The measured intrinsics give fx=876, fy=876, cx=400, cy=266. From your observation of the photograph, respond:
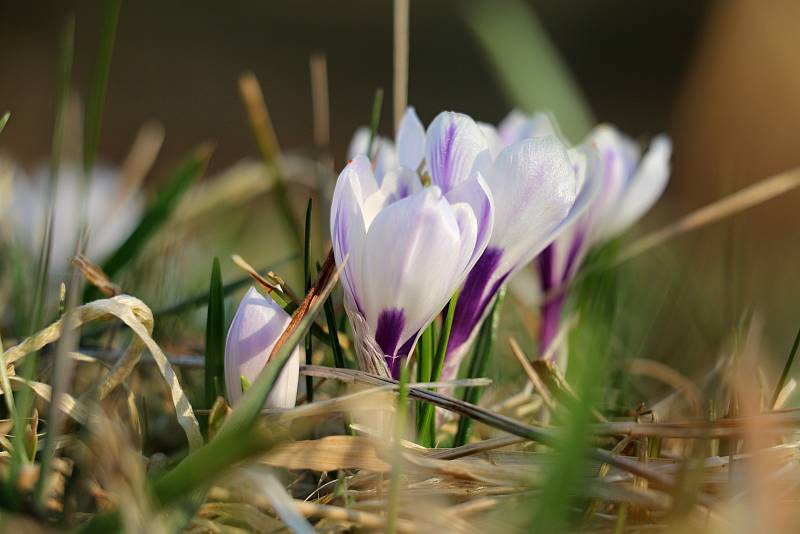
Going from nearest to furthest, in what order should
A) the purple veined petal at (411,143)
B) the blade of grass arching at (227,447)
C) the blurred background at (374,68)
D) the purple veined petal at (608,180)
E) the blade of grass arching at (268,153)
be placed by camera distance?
the blade of grass arching at (227,447), the purple veined petal at (411,143), the purple veined petal at (608,180), the blade of grass arching at (268,153), the blurred background at (374,68)

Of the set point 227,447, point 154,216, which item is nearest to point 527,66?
point 154,216

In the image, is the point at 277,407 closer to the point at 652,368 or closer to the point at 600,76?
the point at 652,368

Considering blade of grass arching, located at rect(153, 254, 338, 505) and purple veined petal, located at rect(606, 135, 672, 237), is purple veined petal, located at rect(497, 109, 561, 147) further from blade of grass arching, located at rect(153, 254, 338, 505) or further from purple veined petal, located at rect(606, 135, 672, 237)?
blade of grass arching, located at rect(153, 254, 338, 505)

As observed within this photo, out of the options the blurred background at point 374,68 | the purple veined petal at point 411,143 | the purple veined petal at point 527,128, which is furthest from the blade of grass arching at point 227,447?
the blurred background at point 374,68

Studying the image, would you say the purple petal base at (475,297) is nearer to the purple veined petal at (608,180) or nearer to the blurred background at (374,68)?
the purple veined petal at (608,180)

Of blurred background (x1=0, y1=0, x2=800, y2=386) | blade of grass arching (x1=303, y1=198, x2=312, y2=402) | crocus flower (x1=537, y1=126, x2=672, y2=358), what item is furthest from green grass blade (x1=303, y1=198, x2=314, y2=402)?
blurred background (x1=0, y1=0, x2=800, y2=386)

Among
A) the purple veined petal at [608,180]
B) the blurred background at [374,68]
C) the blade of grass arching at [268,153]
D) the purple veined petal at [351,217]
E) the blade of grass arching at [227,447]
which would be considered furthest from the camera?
the blurred background at [374,68]
